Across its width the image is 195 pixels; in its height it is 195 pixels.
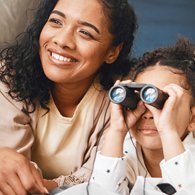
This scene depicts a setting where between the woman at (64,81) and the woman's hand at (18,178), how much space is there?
6.1 inches

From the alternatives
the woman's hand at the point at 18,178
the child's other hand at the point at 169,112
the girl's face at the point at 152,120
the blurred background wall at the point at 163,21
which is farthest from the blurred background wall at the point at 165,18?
the woman's hand at the point at 18,178

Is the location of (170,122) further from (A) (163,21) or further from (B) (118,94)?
(A) (163,21)

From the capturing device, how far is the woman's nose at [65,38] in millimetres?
1318

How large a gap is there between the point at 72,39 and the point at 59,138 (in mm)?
300

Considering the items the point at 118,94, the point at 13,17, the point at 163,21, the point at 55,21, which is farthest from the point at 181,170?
the point at 163,21

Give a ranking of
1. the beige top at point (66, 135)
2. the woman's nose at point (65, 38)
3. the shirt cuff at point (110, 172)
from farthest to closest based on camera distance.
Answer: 1. the beige top at point (66, 135)
2. the woman's nose at point (65, 38)
3. the shirt cuff at point (110, 172)

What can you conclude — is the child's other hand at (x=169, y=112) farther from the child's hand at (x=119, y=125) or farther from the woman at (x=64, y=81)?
the woman at (x=64, y=81)

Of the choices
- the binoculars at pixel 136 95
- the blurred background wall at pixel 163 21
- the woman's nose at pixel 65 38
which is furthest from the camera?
the blurred background wall at pixel 163 21

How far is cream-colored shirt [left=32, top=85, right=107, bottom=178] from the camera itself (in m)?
1.43

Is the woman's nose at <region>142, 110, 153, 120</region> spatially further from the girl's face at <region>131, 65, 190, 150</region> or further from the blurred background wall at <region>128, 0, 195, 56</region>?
the blurred background wall at <region>128, 0, 195, 56</region>

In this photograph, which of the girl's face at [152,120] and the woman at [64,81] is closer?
the girl's face at [152,120]

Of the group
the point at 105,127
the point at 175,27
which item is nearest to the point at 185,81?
the point at 105,127

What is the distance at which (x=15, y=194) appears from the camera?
1.09 metres

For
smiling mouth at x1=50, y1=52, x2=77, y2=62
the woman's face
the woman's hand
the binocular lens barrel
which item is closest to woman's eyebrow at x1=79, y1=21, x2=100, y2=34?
the woman's face
